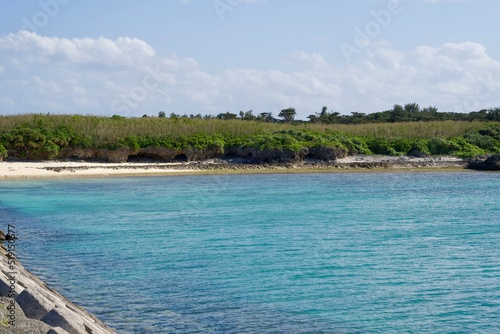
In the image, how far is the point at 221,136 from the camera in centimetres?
5162

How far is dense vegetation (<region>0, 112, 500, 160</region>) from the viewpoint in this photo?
45844 mm

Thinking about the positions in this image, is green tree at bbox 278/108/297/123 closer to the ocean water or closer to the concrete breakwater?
the ocean water

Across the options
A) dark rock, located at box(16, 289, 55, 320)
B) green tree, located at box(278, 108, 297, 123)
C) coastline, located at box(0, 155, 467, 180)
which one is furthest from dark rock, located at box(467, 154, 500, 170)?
dark rock, located at box(16, 289, 55, 320)

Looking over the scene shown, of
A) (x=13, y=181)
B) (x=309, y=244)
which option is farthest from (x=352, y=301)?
(x=13, y=181)

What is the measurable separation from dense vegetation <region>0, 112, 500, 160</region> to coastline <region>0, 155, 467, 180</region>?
1.41 meters

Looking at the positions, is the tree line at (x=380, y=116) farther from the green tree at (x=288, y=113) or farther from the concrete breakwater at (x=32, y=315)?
the concrete breakwater at (x=32, y=315)

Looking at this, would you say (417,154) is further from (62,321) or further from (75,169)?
(62,321)

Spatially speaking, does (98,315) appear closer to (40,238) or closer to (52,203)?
(40,238)

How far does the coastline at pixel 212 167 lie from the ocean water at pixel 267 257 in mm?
7679

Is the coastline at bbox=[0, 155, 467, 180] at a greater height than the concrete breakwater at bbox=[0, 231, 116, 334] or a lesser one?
greater

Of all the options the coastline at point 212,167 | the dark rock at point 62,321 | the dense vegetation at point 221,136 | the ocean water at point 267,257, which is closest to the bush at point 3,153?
the dense vegetation at point 221,136

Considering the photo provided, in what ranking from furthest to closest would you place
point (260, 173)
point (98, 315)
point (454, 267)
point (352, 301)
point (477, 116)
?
point (477, 116), point (260, 173), point (454, 267), point (352, 301), point (98, 315)

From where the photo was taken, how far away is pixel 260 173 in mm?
45625

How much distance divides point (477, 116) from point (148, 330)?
78.0 m
